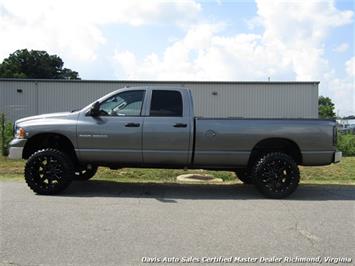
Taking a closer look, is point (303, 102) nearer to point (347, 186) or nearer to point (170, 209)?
point (347, 186)

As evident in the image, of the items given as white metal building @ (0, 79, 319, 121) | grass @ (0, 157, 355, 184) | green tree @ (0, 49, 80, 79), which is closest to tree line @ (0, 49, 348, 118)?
green tree @ (0, 49, 80, 79)

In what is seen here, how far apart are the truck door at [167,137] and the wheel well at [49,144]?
1.47m

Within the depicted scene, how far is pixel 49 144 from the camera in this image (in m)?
8.93

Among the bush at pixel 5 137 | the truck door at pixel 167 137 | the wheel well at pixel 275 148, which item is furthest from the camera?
the bush at pixel 5 137

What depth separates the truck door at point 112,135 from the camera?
335 inches

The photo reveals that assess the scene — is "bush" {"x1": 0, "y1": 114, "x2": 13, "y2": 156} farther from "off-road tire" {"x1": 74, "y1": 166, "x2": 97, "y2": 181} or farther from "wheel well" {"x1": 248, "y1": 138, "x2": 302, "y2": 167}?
"wheel well" {"x1": 248, "y1": 138, "x2": 302, "y2": 167}

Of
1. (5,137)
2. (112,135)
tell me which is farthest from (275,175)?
(5,137)

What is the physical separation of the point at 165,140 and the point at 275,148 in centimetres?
210

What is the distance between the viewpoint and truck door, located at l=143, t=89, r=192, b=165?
848 cm

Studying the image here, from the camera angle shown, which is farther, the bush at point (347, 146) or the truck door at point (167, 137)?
the bush at point (347, 146)

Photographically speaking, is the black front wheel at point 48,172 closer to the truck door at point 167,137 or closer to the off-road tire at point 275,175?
the truck door at point 167,137

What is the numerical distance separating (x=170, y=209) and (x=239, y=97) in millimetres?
27326

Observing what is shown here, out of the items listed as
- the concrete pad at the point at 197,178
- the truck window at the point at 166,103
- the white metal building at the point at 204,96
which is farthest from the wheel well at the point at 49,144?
the white metal building at the point at 204,96

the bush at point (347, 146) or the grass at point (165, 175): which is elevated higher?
the bush at point (347, 146)
